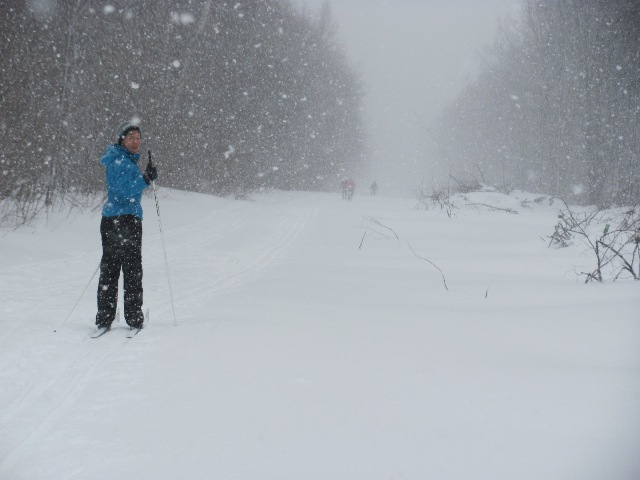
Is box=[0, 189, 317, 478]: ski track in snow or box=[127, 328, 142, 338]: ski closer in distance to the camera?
box=[0, 189, 317, 478]: ski track in snow

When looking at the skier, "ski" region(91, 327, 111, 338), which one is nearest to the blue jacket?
Result: the skier

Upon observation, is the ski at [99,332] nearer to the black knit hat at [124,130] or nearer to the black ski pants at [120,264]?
the black ski pants at [120,264]

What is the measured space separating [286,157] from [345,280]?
27829mm

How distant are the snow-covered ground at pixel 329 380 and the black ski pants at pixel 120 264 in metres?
0.23

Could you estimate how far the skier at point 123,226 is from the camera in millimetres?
4254

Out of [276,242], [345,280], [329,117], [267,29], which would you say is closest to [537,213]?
[276,242]

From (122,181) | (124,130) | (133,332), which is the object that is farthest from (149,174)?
(133,332)

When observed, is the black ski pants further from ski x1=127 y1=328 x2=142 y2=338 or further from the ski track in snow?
the ski track in snow

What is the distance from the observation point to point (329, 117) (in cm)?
Result: 3984

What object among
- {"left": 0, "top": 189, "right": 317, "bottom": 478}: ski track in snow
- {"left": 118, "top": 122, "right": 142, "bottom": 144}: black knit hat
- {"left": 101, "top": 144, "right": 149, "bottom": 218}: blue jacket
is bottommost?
{"left": 0, "top": 189, "right": 317, "bottom": 478}: ski track in snow

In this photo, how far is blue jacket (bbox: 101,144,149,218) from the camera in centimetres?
423

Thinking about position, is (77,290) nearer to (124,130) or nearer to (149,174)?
(149,174)

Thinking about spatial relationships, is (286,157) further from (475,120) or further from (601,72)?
(475,120)

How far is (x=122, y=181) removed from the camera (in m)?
4.22
